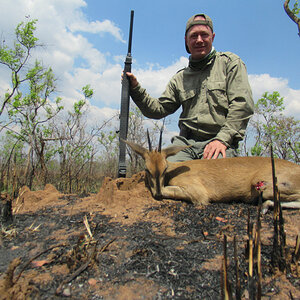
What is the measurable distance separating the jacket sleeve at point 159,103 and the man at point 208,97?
35 millimetres

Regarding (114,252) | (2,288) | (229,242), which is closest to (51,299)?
(2,288)

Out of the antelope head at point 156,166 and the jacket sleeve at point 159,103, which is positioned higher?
the jacket sleeve at point 159,103

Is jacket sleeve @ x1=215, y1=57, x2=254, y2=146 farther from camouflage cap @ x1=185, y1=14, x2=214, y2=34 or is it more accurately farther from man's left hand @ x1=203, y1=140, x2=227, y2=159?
camouflage cap @ x1=185, y1=14, x2=214, y2=34

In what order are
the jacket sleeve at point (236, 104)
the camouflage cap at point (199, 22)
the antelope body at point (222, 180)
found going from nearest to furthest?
the antelope body at point (222, 180), the jacket sleeve at point (236, 104), the camouflage cap at point (199, 22)

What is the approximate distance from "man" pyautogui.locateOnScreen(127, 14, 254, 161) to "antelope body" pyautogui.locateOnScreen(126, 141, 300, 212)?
615mm

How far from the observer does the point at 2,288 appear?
5.04 feet

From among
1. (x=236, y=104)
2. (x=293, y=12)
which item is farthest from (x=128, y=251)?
(x=293, y=12)

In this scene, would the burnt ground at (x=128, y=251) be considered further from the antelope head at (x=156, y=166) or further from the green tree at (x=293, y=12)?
the green tree at (x=293, y=12)

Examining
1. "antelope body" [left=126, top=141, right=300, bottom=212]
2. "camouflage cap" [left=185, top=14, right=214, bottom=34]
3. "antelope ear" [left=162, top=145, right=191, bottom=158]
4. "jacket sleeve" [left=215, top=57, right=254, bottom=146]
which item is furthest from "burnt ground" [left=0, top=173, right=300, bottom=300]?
"camouflage cap" [left=185, top=14, right=214, bottom=34]

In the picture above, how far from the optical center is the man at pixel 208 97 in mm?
5043

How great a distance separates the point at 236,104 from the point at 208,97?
652 millimetres

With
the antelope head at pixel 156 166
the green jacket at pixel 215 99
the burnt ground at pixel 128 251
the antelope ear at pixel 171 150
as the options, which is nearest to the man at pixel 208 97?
the green jacket at pixel 215 99

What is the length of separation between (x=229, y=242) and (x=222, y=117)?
3571 millimetres

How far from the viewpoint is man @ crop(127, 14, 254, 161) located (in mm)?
5043
